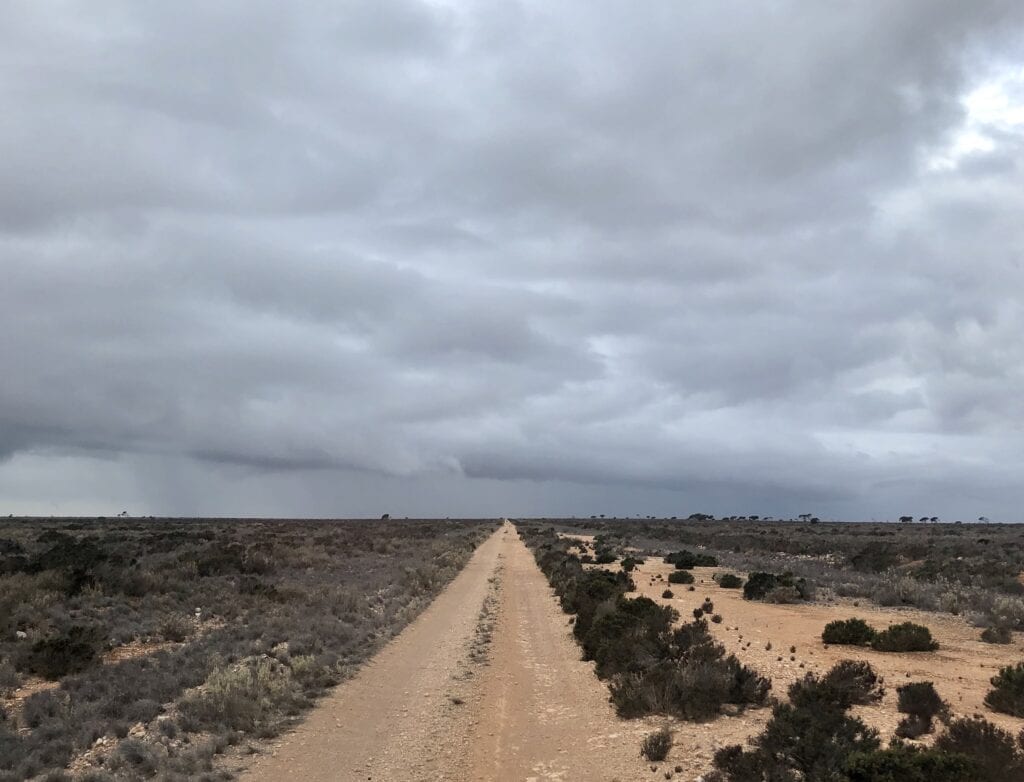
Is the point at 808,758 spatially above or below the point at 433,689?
above

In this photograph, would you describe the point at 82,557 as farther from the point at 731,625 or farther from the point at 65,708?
the point at 731,625

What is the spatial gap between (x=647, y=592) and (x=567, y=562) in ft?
37.6

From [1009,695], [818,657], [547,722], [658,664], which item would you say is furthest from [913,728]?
[818,657]

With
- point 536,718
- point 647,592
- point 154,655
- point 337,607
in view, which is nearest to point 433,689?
point 536,718

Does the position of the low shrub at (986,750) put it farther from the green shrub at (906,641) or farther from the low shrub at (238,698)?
the low shrub at (238,698)

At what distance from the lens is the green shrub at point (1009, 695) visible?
1178 cm

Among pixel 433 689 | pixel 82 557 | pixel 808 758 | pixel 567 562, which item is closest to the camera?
pixel 808 758

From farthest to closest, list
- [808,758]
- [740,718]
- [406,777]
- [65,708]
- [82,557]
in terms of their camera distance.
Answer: [82,557] → [65,708] → [740,718] → [406,777] → [808,758]

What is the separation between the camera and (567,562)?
1625 inches

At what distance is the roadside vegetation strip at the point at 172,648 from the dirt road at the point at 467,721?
0.94 m

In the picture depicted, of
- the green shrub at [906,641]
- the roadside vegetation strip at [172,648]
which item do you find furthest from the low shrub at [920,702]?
the roadside vegetation strip at [172,648]

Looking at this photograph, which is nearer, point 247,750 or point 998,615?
point 247,750

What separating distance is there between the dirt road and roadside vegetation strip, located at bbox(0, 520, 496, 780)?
3.08 feet

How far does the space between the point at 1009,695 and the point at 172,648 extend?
727 inches
